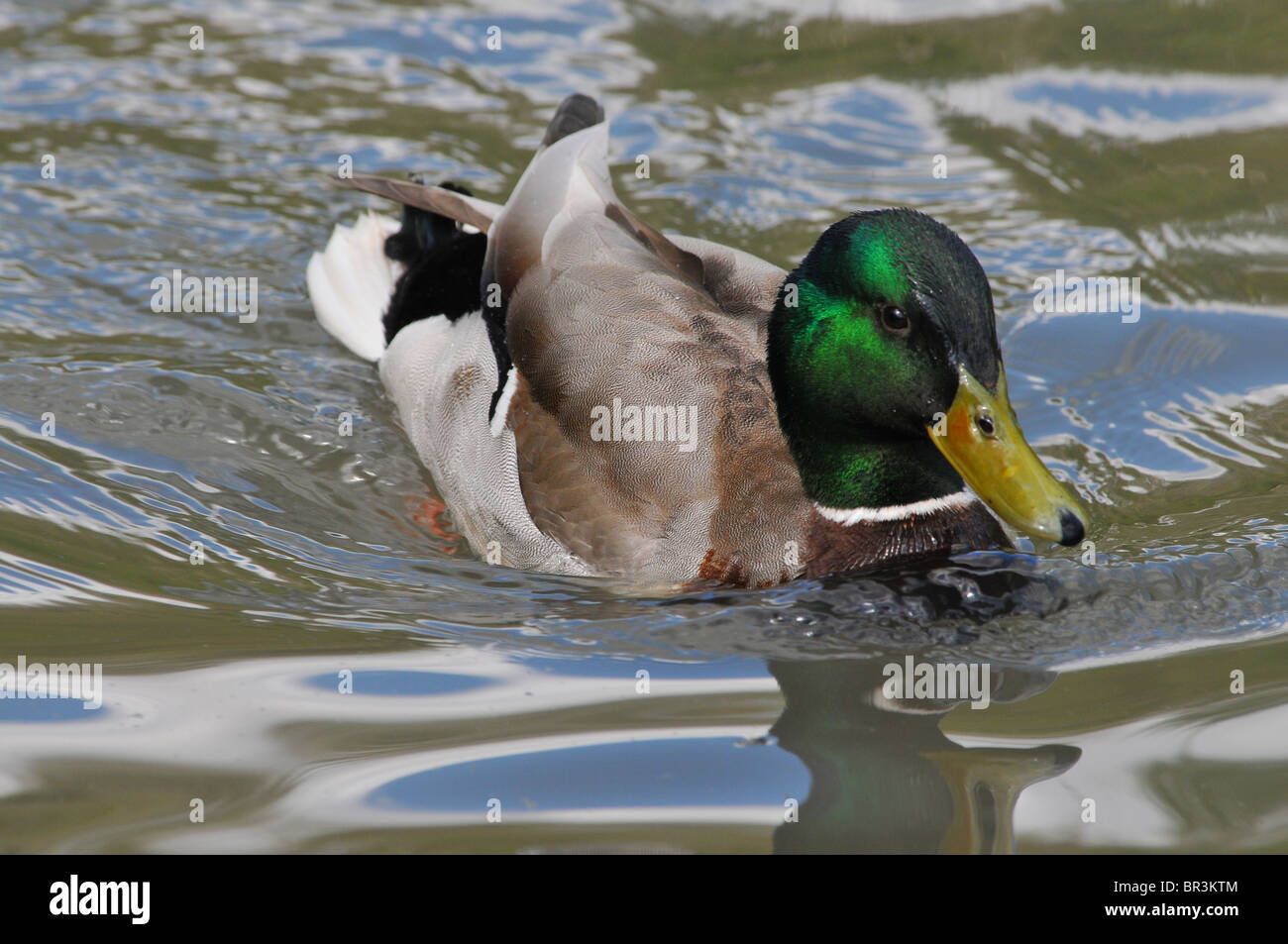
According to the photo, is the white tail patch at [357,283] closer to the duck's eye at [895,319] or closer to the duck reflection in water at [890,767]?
the duck's eye at [895,319]

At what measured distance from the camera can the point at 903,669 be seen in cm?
457

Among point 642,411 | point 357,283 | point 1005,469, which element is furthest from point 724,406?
point 357,283

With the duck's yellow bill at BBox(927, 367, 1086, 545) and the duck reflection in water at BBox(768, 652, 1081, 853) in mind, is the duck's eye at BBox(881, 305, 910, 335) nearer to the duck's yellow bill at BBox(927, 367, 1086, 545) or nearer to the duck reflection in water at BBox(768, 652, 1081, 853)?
the duck's yellow bill at BBox(927, 367, 1086, 545)

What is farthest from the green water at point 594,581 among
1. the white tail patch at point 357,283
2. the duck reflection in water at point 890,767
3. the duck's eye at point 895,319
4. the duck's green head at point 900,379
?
the duck's eye at point 895,319

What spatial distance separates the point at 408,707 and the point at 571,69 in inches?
221

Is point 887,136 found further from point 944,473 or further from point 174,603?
point 174,603

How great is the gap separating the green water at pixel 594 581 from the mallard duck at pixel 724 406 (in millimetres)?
188

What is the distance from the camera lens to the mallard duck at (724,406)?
452cm

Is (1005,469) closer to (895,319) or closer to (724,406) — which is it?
(895,319)

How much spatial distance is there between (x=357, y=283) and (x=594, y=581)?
97.9 inches

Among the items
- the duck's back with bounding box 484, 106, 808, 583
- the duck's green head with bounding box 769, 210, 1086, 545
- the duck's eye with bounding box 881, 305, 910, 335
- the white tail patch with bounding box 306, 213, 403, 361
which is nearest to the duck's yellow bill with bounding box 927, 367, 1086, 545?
the duck's green head with bounding box 769, 210, 1086, 545

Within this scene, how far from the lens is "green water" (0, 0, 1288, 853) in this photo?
3.92 metres

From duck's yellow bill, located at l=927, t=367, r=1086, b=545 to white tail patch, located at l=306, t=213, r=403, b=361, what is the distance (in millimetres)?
2973

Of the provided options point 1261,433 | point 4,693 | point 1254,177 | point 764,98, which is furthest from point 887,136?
point 4,693
